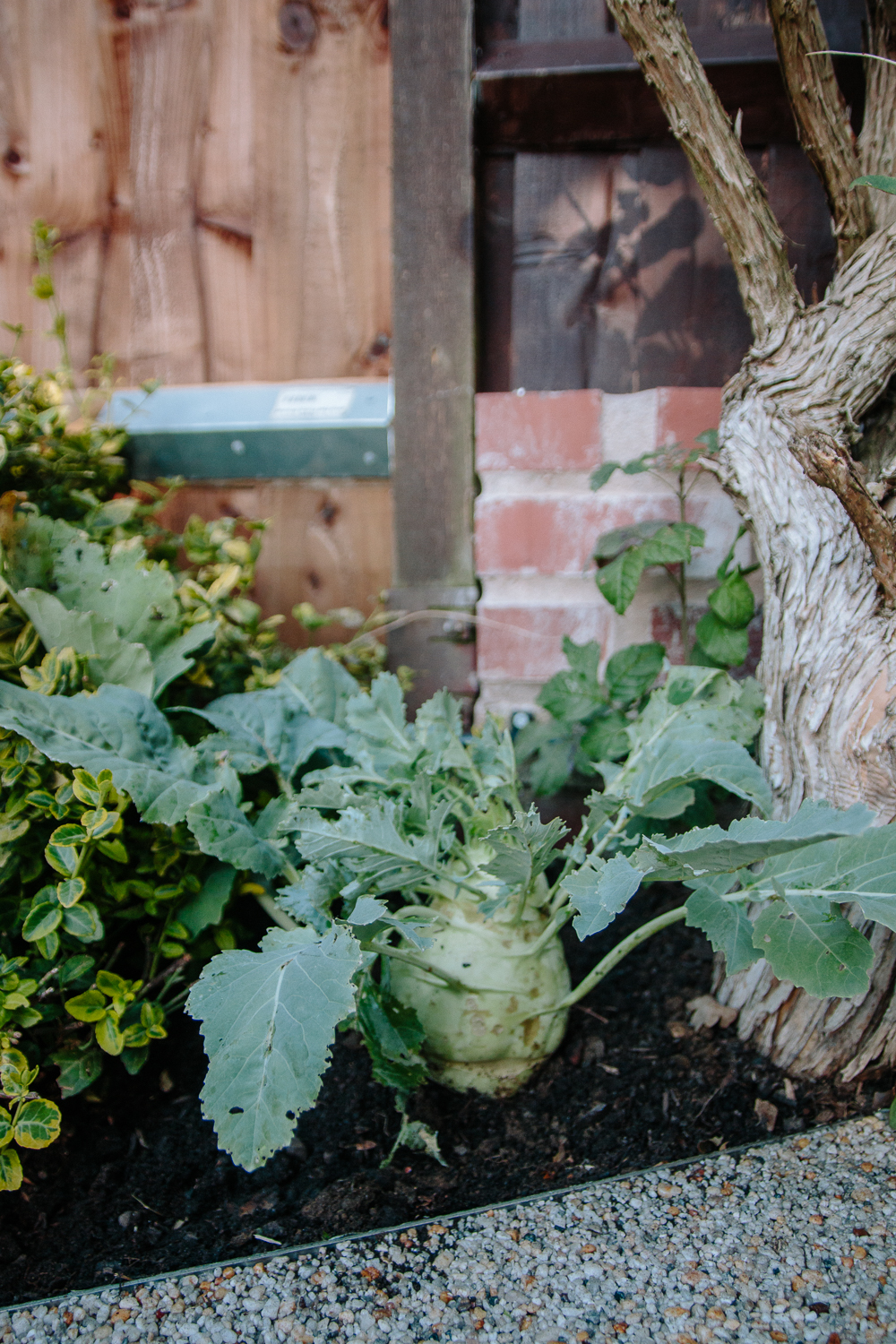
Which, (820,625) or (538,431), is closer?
(820,625)

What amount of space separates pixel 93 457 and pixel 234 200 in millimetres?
722

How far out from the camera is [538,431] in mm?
1646

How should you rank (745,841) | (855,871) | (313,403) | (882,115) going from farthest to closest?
(313,403) < (882,115) < (855,871) < (745,841)

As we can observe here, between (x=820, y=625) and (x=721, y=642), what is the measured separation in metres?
0.28

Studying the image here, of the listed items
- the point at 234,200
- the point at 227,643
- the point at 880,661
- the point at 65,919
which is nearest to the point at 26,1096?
the point at 65,919

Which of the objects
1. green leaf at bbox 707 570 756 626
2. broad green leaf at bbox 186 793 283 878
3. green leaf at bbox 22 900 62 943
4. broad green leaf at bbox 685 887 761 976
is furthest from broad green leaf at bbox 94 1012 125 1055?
green leaf at bbox 707 570 756 626

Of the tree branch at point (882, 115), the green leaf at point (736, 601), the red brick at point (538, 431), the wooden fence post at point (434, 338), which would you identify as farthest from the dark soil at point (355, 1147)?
the tree branch at point (882, 115)

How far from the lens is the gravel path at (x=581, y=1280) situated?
811 millimetres

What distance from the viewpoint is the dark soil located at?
96 cm

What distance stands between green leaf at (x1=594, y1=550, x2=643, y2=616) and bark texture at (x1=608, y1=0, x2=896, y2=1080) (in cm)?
22

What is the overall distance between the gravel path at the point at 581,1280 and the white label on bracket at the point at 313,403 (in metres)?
1.53

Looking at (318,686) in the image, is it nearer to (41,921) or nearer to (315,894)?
(315,894)

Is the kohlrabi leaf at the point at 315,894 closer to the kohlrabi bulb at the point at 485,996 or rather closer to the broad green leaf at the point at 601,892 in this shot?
the kohlrabi bulb at the point at 485,996

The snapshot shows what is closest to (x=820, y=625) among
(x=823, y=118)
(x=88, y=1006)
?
(x=823, y=118)
